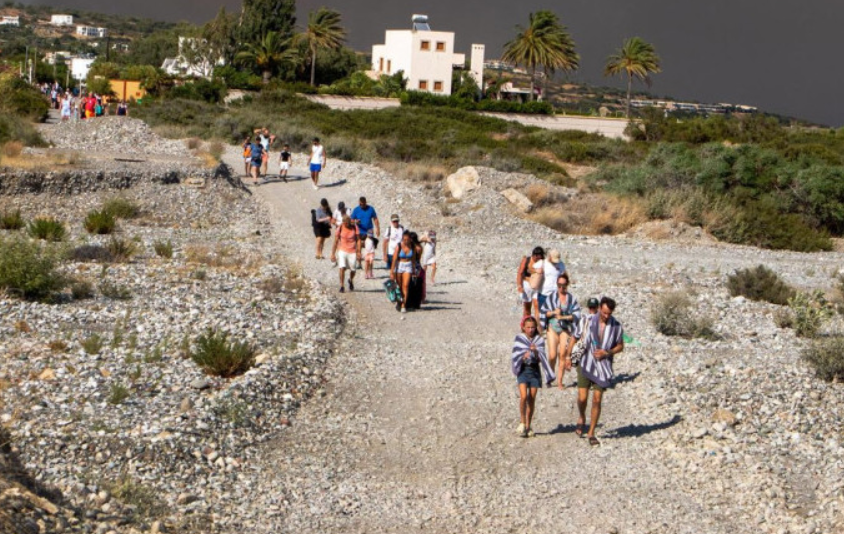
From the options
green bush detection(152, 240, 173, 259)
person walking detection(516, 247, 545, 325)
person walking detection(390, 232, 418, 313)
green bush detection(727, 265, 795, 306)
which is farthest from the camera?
green bush detection(152, 240, 173, 259)

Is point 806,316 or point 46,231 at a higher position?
point 806,316

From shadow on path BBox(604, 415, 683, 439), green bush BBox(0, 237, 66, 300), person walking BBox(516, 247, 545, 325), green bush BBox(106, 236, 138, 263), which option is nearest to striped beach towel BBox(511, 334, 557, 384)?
shadow on path BBox(604, 415, 683, 439)

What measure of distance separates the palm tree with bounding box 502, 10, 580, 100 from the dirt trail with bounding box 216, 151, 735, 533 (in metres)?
72.8

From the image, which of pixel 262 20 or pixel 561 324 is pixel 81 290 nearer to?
pixel 561 324

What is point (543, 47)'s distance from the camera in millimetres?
85875

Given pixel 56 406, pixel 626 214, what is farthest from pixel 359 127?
pixel 56 406

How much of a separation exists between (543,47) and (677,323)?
7100 centimetres

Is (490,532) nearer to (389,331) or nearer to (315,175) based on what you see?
(389,331)

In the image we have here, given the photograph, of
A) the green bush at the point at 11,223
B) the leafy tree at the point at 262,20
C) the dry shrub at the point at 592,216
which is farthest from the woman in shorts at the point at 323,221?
the leafy tree at the point at 262,20

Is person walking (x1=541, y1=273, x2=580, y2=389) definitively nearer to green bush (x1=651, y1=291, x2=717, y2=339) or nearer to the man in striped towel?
the man in striped towel

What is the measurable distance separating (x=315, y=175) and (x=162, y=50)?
100005 millimetres

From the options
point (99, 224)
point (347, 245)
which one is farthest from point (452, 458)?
point (99, 224)

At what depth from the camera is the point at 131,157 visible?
120ft

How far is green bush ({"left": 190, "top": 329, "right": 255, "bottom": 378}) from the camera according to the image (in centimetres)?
1358
